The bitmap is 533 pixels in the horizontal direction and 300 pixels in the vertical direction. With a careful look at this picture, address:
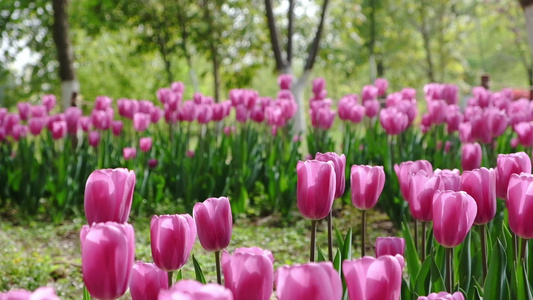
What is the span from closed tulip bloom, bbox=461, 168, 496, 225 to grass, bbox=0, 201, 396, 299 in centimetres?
196

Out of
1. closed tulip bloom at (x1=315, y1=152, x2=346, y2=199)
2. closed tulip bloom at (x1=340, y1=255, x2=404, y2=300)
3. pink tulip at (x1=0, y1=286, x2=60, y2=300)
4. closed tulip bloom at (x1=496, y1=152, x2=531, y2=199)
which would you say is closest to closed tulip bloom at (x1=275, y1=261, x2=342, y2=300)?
closed tulip bloom at (x1=340, y1=255, x2=404, y2=300)

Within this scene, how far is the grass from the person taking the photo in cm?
326

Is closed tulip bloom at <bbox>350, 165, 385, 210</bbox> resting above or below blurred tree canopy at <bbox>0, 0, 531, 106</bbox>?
below

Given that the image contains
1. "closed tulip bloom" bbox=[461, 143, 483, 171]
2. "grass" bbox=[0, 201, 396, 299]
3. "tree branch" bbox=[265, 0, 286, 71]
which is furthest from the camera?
"tree branch" bbox=[265, 0, 286, 71]

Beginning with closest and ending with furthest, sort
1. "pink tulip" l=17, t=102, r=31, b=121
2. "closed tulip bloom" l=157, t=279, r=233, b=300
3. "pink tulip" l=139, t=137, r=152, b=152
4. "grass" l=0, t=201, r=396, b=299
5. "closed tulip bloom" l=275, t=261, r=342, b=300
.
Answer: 1. "closed tulip bloom" l=157, t=279, r=233, b=300
2. "closed tulip bloom" l=275, t=261, r=342, b=300
3. "grass" l=0, t=201, r=396, b=299
4. "pink tulip" l=139, t=137, r=152, b=152
5. "pink tulip" l=17, t=102, r=31, b=121

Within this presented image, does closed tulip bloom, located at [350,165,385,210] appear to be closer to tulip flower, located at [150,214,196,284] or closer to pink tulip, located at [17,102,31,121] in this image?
tulip flower, located at [150,214,196,284]

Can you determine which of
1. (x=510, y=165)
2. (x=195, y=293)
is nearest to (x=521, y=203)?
(x=510, y=165)

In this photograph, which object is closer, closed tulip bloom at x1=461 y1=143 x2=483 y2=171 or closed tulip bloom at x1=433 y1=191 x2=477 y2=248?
closed tulip bloom at x1=433 y1=191 x2=477 y2=248

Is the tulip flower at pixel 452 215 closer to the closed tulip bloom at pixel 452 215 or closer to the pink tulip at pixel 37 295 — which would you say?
the closed tulip bloom at pixel 452 215

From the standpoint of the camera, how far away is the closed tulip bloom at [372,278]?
969mm

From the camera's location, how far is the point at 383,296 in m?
0.99

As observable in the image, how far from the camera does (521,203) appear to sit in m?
1.46

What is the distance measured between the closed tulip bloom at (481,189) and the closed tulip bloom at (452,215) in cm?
16

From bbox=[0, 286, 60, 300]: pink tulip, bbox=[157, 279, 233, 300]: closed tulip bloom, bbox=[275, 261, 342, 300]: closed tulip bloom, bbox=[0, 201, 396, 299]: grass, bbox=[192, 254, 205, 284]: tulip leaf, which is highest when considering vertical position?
bbox=[157, 279, 233, 300]: closed tulip bloom
